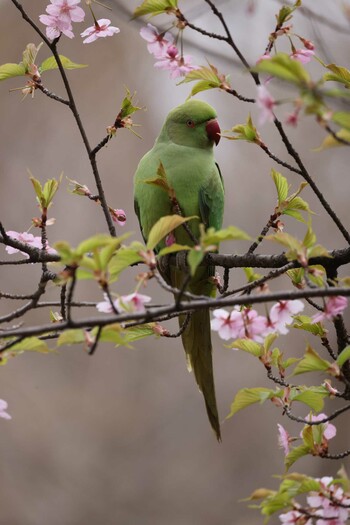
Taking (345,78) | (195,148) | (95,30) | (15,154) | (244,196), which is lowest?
(244,196)

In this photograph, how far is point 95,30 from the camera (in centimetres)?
150

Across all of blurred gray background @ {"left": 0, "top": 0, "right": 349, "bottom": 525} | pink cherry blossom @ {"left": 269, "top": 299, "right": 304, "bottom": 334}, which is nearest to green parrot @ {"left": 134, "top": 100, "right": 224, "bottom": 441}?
pink cherry blossom @ {"left": 269, "top": 299, "right": 304, "bottom": 334}

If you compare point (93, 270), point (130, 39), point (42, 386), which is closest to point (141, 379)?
point (42, 386)

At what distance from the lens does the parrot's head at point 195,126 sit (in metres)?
1.90

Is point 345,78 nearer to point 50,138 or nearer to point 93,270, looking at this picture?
point 93,270

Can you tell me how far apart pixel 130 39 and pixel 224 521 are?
2.97 m

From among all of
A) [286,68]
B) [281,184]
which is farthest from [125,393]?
[286,68]

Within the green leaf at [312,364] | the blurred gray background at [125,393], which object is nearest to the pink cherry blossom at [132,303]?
the green leaf at [312,364]

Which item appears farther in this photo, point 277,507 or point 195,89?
point 195,89

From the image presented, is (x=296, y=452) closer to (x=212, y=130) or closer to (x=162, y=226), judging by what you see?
(x=162, y=226)

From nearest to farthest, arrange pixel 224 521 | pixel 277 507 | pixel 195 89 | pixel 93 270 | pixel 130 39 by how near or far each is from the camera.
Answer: pixel 93 270 → pixel 277 507 → pixel 195 89 → pixel 224 521 → pixel 130 39

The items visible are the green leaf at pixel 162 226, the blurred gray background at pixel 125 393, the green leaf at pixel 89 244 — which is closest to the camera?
the green leaf at pixel 89 244

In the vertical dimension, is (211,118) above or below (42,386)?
above

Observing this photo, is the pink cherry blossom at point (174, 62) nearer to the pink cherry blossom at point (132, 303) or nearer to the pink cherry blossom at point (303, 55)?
the pink cherry blossom at point (303, 55)
